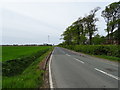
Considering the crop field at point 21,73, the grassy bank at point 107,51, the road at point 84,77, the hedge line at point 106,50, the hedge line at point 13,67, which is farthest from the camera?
the hedge line at point 106,50

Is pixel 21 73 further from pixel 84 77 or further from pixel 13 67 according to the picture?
pixel 84 77

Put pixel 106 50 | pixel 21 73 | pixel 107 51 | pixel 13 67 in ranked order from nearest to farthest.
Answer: pixel 21 73, pixel 13 67, pixel 107 51, pixel 106 50

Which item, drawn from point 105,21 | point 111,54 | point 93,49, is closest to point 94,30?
point 105,21

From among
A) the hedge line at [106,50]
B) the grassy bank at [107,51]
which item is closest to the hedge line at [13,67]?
the grassy bank at [107,51]

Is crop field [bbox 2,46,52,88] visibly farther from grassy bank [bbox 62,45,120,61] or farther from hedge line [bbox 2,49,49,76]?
grassy bank [bbox 62,45,120,61]

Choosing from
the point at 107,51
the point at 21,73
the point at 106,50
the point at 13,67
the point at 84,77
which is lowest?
the point at 21,73

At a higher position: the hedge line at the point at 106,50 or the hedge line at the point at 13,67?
the hedge line at the point at 106,50

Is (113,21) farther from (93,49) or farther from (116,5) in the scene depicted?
(93,49)

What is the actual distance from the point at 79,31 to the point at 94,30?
1028 centimetres

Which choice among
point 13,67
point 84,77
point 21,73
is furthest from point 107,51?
point 13,67

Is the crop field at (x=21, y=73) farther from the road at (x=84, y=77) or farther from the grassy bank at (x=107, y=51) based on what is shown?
the grassy bank at (x=107, y=51)

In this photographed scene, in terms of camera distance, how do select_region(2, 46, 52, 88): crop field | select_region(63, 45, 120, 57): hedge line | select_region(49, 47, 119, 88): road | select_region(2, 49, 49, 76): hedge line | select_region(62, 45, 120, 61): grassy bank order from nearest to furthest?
select_region(2, 46, 52, 88): crop field
select_region(49, 47, 119, 88): road
select_region(2, 49, 49, 76): hedge line
select_region(62, 45, 120, 61): grassy bank
select_region(63, 45, 120, 57): hedge line

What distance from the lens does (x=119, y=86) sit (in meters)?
6.10

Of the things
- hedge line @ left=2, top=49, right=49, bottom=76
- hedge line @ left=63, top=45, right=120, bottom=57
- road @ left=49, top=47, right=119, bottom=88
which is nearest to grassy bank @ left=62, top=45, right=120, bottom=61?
hedge line @ left=63, top=45, right=120, bottom=57
